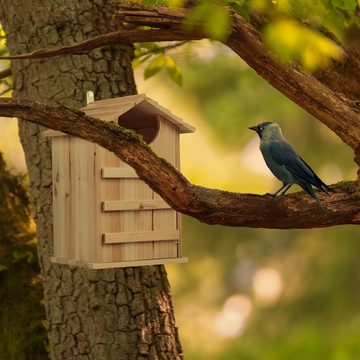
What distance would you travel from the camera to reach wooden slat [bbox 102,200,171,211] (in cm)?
279

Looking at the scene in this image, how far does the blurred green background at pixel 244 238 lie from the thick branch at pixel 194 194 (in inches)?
183

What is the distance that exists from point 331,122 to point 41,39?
4.69ft

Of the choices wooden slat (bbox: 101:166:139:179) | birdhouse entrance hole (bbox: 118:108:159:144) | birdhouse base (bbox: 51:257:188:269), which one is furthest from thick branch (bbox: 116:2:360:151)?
birdhouse base (bbox: 51:257:188:269)

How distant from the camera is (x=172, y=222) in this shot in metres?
3.04

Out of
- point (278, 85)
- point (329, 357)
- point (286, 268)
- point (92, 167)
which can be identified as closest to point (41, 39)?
point (92, 167)

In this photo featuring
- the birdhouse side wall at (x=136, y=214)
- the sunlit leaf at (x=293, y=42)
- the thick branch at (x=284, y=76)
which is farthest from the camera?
the birdhouse side wall at (x=136, y=214)

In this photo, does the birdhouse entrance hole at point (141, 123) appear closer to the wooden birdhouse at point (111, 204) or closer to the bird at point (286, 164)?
the wooden birdhouse at point (111, 204)

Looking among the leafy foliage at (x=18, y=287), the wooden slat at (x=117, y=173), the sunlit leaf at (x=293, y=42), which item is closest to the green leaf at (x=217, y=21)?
the sunlit leaf at (x=293, y=42)

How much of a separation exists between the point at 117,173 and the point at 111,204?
119 millimetres

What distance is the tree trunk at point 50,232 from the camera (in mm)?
3414

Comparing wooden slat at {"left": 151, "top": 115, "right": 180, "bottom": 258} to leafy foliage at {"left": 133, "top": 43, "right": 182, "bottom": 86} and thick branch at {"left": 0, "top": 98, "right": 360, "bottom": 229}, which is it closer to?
thick branch at {"left": 0, "top": 98, "right": 360, "bottom": 229}

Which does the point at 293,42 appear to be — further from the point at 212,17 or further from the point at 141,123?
the point at 141,123

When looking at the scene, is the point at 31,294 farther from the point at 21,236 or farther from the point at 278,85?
the point at 278,85

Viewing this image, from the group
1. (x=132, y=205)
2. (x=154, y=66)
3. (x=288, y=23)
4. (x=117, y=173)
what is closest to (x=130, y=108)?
(x=117, y=173)
